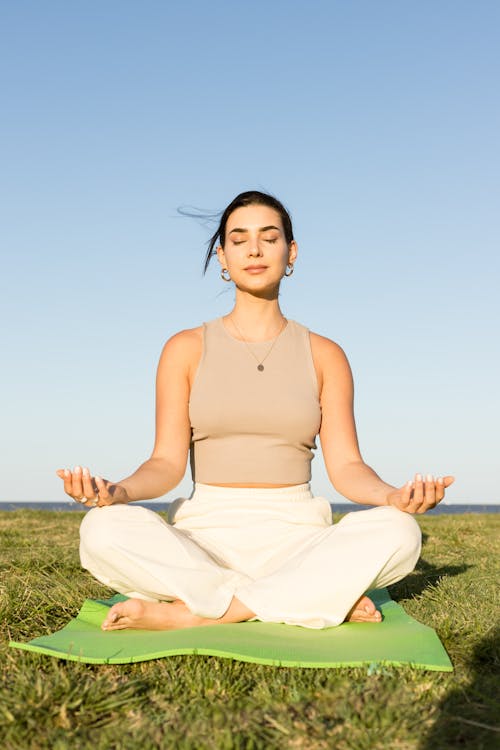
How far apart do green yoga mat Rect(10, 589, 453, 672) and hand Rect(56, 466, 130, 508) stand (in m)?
0.66

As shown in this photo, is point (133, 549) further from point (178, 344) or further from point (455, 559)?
point (455, 559)

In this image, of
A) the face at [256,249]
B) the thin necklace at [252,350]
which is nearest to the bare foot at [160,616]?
the thin necklace at [252,350]

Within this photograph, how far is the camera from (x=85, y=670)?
3305mm

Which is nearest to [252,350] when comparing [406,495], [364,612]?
[406,495]

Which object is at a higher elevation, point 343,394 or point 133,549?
point 343,394

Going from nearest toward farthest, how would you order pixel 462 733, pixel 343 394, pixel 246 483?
1. pixel 462 733
2. pixel 246 483
3. pixel 343 394

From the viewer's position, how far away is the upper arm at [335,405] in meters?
4.97

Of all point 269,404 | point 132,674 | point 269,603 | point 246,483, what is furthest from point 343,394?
point 132,674

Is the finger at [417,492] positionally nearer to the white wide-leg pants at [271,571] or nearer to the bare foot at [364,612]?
the white wide-leg pants at [271,571]

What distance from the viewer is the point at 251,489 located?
15.3 feet

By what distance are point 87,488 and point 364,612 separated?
5.31 ft

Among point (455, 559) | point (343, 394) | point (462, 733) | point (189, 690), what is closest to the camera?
point (462, 733)

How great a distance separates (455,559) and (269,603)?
152 inches

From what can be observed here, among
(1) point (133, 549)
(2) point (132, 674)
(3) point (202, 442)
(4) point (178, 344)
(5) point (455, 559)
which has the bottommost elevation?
(5) point (455, 559)
